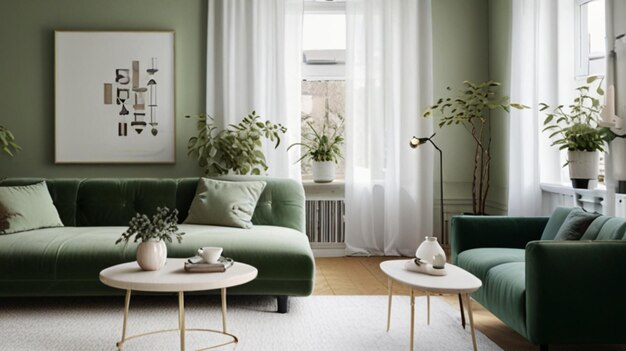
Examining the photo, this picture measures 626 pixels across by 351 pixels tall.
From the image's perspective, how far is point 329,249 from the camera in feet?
17.7

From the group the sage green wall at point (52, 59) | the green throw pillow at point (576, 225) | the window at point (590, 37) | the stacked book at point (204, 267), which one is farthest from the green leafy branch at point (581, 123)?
the stacked book at point (204, 267)

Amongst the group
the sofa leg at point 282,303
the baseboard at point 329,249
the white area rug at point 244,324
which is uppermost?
the baseboard at point 329,249

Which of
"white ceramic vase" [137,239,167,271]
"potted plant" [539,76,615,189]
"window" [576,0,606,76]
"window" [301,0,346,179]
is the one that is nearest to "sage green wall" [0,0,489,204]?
"window" [301,0,346,179]

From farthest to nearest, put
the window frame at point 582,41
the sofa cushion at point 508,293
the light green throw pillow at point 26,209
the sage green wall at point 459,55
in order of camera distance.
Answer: the sage green wall at point 459,55 < the window frame at point 582,41 < the light green throw pillow at point 26,209 < the sofa cushion at point 508,293

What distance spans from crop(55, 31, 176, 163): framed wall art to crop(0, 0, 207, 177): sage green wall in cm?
8

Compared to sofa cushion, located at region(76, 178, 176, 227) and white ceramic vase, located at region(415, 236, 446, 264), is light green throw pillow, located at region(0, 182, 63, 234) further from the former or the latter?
white ceramic vase, located at region(415, 236, 446, 264)

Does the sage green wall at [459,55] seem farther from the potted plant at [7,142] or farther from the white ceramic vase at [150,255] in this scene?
the potted plant at [7,142]

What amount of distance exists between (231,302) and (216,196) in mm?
790

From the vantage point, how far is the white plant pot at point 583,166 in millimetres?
3672

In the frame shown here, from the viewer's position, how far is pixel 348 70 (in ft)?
17.4

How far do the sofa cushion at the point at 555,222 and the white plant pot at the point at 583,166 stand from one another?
0.54m

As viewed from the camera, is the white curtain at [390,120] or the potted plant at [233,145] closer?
the potted plant at [233,145]

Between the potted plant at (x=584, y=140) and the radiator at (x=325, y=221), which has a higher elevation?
the potted plant at (x=584, y=140)

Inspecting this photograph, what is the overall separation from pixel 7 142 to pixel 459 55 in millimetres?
3957
